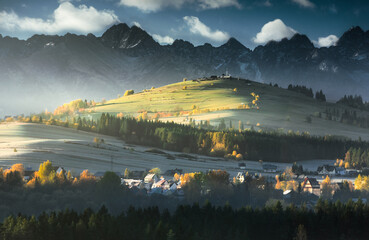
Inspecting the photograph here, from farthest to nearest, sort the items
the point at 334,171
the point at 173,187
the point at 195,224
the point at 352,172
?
the point at 334,171
the point at 352,172
the point at 173,187
the point at 195,224

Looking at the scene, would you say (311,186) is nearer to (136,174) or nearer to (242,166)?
(242,166)

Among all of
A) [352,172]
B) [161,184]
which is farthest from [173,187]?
[352,172]

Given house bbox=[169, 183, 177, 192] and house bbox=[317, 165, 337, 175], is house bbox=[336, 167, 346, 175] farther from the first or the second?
house bbox=[169, 183, 177, 192]

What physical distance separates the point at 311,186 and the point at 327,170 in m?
41.7

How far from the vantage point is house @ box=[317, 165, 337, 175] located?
7427 inches

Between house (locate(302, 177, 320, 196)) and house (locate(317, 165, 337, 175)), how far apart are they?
32053mm

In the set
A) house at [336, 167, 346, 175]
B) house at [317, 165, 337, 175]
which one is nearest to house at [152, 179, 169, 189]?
house at [317, 165, 337, 175]

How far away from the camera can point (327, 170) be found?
191500 mm

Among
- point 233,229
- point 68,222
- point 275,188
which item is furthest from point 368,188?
point 68,222

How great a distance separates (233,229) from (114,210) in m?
31.8

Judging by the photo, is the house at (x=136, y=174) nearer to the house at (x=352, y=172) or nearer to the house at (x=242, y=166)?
the house at (x=242, y=166)

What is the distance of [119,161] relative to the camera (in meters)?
184

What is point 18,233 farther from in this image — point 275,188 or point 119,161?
point 119,161

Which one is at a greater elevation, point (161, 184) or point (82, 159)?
point (82, 159)
